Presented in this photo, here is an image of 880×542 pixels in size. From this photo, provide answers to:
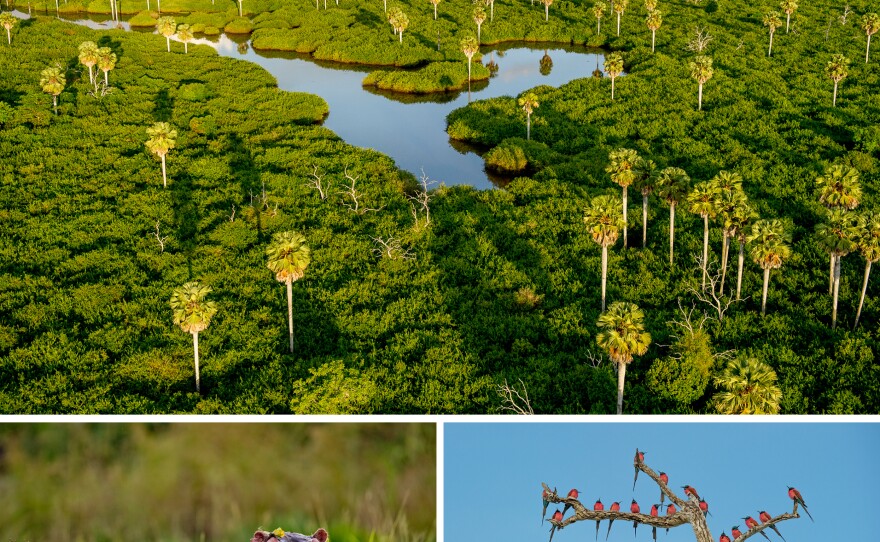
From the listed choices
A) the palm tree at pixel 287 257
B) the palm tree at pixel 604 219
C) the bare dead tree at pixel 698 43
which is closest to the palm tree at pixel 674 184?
the palm tree at pixel 604 219

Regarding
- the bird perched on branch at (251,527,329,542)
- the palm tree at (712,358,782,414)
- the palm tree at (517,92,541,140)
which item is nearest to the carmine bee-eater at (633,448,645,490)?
the bird perched on branch at (251,527,329,542)

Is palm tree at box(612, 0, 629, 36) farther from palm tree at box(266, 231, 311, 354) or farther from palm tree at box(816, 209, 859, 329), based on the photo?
palm tree at box(266, 231, 311, 354)

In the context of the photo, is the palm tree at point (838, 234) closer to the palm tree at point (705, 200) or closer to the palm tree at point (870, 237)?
the palm tree at point (870, 237)

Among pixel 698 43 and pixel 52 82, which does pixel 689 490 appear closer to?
pixel 52 82

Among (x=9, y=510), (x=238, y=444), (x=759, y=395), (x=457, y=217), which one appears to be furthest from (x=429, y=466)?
(x=457, y=217)

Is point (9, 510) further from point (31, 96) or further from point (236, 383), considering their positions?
point (31, 96)
